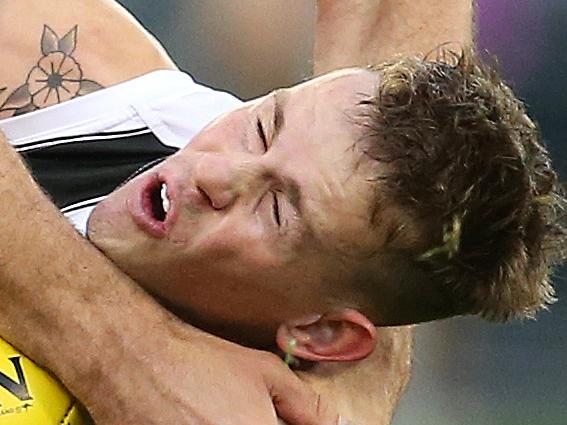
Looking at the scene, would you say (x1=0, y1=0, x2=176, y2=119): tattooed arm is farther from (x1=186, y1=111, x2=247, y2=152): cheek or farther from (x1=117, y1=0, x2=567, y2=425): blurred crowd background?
(x1=117, y1=0, x2=567, y2=425): blurred crowd background

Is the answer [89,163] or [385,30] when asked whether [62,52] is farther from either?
[385,30]

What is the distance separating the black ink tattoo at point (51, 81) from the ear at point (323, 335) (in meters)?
0.40

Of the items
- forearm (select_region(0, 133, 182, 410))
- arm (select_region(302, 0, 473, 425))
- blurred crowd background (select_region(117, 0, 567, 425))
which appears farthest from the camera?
blurred crowd background (select_region(117, 0, 567, 425))

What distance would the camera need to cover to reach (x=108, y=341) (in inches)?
45.5

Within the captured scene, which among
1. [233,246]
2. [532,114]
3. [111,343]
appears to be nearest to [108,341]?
[111,343]

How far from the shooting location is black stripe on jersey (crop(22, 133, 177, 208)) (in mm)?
1353

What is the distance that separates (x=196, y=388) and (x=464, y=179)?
11.8 inches

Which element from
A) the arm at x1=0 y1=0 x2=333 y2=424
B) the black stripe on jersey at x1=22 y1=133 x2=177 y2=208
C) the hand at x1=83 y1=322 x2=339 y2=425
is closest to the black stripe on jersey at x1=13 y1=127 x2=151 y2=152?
the black stripe on jersey at x1=22 y1=133 x2=177 y2=208

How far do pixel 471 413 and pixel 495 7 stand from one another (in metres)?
0.90

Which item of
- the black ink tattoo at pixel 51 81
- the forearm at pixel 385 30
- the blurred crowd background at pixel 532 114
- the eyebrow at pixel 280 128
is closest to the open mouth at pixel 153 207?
the eyebrow at pixel 280 128

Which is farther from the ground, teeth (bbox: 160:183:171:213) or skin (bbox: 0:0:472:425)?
teeth (bbox: 160:183:171:213)

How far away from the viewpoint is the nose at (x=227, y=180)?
1194mm

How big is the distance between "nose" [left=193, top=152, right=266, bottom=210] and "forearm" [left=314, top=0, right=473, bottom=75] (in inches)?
17.5

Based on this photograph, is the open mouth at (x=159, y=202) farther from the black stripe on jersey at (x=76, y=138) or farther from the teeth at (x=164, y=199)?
the black stripe on jersey at (x=76, y=138)
